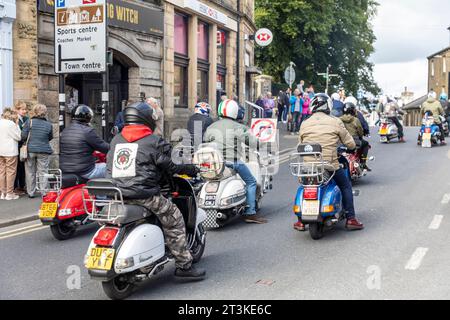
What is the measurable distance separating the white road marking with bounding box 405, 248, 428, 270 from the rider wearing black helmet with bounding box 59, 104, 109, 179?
4.46 m

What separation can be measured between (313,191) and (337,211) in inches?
21.6

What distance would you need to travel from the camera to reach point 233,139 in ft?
31.5

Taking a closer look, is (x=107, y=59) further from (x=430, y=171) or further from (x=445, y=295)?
(x=445, y=295)

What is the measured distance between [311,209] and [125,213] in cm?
314

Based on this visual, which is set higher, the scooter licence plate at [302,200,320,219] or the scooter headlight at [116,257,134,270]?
the scooter licence plate at [302,200,320,219]

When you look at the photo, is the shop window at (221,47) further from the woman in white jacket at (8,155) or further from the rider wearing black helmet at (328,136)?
the rider wearing black helmet at (328,136)

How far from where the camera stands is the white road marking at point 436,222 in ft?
30.1

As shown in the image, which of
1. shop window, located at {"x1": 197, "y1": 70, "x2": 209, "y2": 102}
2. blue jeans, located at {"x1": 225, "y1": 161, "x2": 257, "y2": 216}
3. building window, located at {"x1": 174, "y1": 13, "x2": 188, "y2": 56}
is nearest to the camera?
blue jeans, located at {"x1": 225, "y1": 161, "x2": 257, "y2": 216}

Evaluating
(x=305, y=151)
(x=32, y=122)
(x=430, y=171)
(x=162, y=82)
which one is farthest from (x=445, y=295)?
(x=162, y=82)

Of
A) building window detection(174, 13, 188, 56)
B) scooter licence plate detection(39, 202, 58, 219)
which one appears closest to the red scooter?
scooter licence plate detection(39, 202, 58, 219)

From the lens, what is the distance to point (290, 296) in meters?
5.92

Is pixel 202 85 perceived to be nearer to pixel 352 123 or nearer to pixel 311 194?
pixel 352 123

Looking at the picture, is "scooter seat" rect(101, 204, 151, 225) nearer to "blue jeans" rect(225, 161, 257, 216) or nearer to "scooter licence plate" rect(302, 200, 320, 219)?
"scooter licence plate" rect(302, 200, 320, 219)

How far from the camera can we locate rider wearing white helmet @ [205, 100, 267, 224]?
31.5ft
